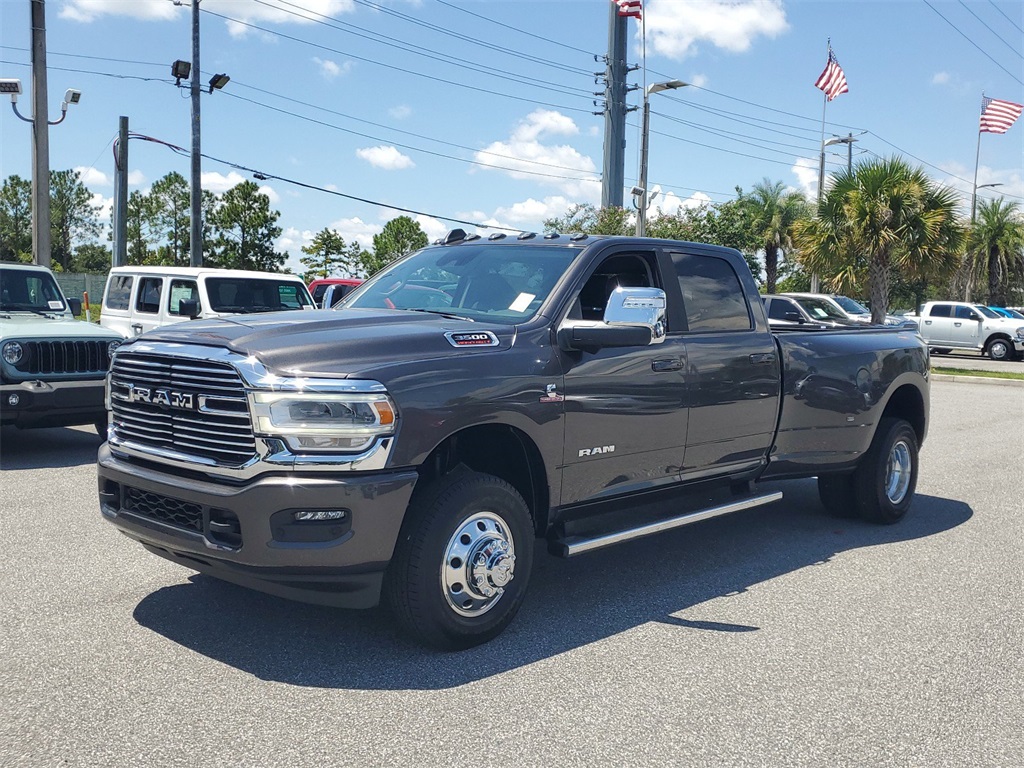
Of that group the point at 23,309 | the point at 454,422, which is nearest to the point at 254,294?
the point at 23,309

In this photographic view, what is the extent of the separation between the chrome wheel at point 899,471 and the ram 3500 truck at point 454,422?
1381 mm

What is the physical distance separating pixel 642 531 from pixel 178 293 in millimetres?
9519

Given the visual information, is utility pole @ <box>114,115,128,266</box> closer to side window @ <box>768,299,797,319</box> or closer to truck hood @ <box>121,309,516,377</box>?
side window @ <box>768,299,797,319</box>

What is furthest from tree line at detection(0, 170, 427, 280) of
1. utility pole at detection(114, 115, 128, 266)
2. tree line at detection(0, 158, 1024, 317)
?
utility pole at detection(114, 115, 128, 266)

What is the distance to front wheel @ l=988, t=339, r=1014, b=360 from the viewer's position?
3106 centimetres

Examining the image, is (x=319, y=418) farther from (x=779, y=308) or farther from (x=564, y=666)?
(x=779, y=308)

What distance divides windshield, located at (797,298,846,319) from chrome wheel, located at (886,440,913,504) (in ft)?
56.1

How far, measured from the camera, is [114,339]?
31.4 feet

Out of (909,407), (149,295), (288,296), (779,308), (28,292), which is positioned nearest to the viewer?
(909,407)

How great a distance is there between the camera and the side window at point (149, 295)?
1316 cm

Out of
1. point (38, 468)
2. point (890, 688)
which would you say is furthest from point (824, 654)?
point (38, 468)

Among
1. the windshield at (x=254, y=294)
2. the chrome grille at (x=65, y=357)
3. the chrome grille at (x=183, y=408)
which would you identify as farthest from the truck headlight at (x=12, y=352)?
the chrome grille at (x=183, y=408)

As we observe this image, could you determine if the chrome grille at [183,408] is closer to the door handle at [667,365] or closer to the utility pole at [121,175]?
the door handle at [667,365]

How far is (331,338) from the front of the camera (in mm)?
4262
